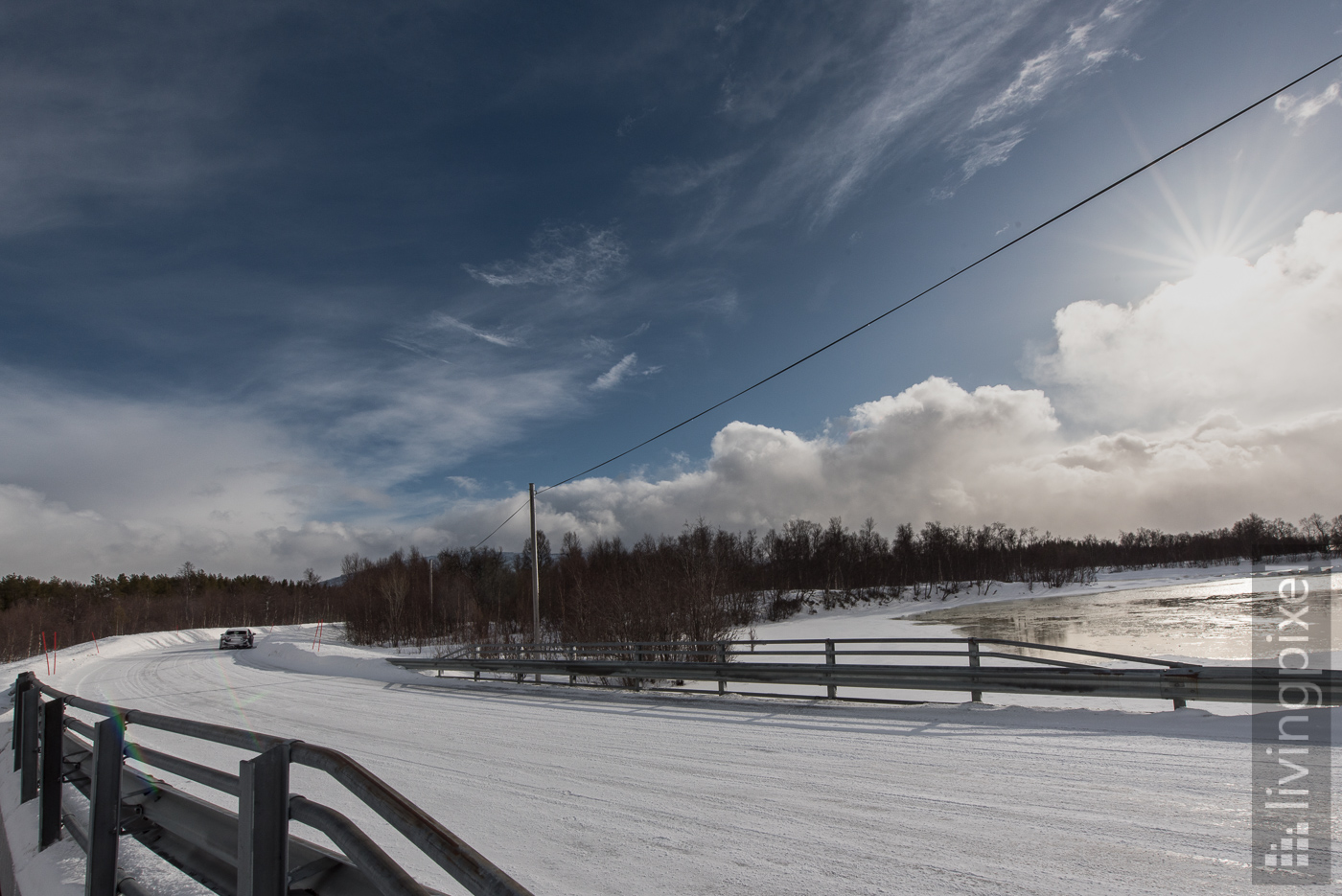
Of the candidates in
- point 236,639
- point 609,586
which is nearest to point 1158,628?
point 609,586

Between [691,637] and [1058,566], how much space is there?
149 metres

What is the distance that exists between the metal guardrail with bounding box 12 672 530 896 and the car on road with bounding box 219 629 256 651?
43092 millimetres


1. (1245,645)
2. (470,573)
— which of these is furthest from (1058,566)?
(1245,645)

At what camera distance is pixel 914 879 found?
171 inches

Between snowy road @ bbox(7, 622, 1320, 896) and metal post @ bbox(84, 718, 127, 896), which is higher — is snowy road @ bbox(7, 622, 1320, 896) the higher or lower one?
the lower one

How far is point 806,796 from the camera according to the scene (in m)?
6.22

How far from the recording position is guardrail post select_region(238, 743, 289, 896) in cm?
242

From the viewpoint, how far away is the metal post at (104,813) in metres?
3.86

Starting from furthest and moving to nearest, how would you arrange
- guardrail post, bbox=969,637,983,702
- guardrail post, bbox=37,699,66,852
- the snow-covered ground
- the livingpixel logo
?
guardrail post, bbox=969,637,983,702, guardrail post, bbox=37,699,66,852, the snow-covered ground, the livingpixel logo

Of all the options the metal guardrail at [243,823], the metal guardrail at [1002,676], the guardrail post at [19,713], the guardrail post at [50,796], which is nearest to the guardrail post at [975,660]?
the metal guardrail at [1002,676]

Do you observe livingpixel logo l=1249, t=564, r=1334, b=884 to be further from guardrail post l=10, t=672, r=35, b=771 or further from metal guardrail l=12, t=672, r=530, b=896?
guardrail post l=10, t=672, r=35, b=771

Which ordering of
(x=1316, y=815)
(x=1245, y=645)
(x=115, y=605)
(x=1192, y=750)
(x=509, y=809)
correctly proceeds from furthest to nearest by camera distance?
(x=115, y=605) < (x=1245, y=645) < (x=1192, y=750) < (x=509, y=809) < (x=1316, y=815)

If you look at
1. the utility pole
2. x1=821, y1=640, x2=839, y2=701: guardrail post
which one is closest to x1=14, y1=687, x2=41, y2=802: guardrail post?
x1=821, y1=640, x2=839, y2=701: guardrail post

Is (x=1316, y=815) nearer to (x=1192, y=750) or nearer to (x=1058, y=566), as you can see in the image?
(x=1192, y=750)
